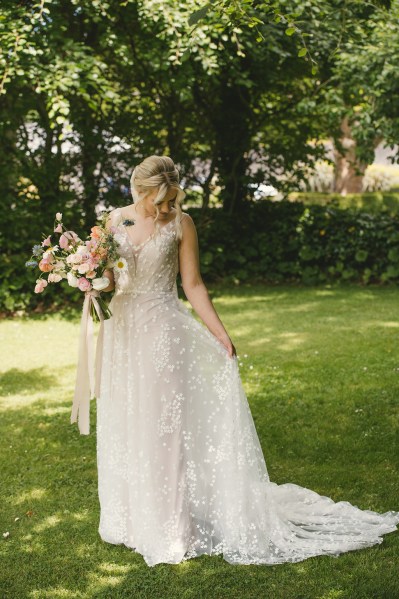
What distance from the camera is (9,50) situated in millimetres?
8328

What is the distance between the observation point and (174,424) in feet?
13.3

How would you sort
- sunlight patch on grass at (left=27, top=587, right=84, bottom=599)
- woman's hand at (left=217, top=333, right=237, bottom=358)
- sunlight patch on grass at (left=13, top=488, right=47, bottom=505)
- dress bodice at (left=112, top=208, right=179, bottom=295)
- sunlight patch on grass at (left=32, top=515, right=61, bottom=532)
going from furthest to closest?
sunlight patch on grass at (left=13, top=488, right=47, bottom=505) < sunlight patch on grass at (left=32, top=515, right=61, bottom=532) < woman's hand at (left=217, top=333, right=237, bottom=358) < dress bodice at (left=112, top=208, right=179, bottom=295) < sunlight patch on grass at (left=27, top=587, right=84, bottom=599)

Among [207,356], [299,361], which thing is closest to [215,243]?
[299,361]

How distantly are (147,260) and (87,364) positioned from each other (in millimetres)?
712

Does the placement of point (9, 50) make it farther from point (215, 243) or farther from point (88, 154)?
point (215, 243)

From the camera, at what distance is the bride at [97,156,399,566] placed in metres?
4.02

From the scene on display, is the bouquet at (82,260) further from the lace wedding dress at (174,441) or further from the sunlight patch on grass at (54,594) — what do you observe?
the sunlight patch on grass at (54,594)

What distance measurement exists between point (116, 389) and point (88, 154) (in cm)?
767

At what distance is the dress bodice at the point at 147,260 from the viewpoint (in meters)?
4.01

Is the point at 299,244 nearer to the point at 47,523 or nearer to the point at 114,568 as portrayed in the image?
the point at 47,523

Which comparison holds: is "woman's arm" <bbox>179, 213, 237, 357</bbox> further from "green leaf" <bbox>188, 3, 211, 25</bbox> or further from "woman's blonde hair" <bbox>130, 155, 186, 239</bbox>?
"green leaf" <bbox>188, 3, 211, 25</bbox>

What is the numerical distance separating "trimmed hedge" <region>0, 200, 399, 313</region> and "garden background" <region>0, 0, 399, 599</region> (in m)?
0.03

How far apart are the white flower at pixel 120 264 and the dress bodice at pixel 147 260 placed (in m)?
0.04

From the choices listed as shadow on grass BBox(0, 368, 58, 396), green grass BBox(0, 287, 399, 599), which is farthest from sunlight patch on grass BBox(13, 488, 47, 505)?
shadow on grass BBox(0, 368, 58, 396)
